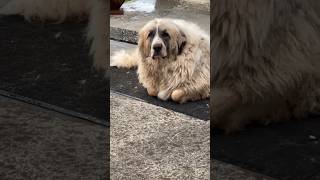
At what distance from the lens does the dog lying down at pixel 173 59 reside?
7.32 feet

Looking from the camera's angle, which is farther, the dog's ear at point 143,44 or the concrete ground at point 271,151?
the dog's ear at point 143,44

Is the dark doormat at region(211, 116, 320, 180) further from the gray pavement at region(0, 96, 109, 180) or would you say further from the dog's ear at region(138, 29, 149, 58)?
the dog's ear at region(138, 29, 149, 58)

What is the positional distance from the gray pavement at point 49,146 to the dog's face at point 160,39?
702 millimetres

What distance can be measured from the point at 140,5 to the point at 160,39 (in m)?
0.19

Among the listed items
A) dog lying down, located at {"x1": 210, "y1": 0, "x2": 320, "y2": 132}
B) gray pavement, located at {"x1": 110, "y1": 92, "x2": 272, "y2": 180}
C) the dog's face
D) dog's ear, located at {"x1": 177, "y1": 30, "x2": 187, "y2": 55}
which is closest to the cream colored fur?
dog lying down, located at {"x1": 210, "y1": 0, "x2": 320, "y2": 132}

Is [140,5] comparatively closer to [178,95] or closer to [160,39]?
[160,39]

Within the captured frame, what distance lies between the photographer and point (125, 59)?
2.60m

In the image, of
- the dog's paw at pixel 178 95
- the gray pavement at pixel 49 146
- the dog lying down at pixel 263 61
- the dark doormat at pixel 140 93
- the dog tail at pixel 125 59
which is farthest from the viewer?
the dog tail at pixel 125 59

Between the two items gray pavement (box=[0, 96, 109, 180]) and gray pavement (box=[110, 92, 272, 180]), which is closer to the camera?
gray pavement (box=[0, 96, 109, 180])

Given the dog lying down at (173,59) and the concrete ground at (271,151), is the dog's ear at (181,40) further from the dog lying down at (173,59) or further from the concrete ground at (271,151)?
the concrete ground at (271,151)

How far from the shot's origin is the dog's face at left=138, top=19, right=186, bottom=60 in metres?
2.20

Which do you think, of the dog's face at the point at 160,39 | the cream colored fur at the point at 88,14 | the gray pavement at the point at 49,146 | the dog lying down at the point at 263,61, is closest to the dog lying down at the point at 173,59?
the dog's face at the point at 160,39

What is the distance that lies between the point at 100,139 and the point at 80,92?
0.44 feet

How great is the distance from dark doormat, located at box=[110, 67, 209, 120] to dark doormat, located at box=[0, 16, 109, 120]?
905 millimetres
